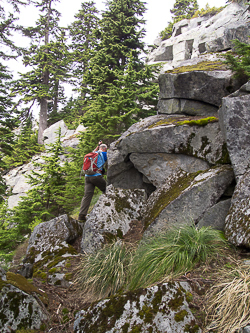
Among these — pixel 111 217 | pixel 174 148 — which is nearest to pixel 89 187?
pixel 111 217

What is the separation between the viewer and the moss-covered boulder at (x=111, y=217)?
5805mm

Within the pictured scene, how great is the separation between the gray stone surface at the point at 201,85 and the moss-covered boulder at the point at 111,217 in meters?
3.91

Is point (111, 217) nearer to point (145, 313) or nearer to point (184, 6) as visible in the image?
point (145, 313)

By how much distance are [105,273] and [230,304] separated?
7.83 ft

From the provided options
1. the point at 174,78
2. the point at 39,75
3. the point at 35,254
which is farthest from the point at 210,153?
the point at 39,75

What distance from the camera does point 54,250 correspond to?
6000 millimetres

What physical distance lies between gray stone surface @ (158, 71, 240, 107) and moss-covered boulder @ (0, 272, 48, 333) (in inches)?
291

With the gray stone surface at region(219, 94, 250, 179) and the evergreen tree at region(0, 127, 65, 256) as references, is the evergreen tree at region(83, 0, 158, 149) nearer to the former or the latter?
the evergreen tree at region(0, 127, 65, 256)

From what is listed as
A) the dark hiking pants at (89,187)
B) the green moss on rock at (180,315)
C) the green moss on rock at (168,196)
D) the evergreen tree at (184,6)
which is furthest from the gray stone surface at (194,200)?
the evergreen tree at (184,6)

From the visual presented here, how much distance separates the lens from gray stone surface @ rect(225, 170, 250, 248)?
367cm

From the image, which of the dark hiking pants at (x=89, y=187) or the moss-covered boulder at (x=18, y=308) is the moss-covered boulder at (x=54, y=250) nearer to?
the dark hiking pants at (x=89, y=187)

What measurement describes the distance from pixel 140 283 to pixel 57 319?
1463 mm

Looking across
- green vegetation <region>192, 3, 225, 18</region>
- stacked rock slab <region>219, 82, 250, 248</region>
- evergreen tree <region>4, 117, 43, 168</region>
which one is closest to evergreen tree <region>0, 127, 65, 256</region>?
stacked rock slab <region>219, 82, 250, 248</region>

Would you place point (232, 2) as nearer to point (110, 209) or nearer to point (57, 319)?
point (110, 209)
